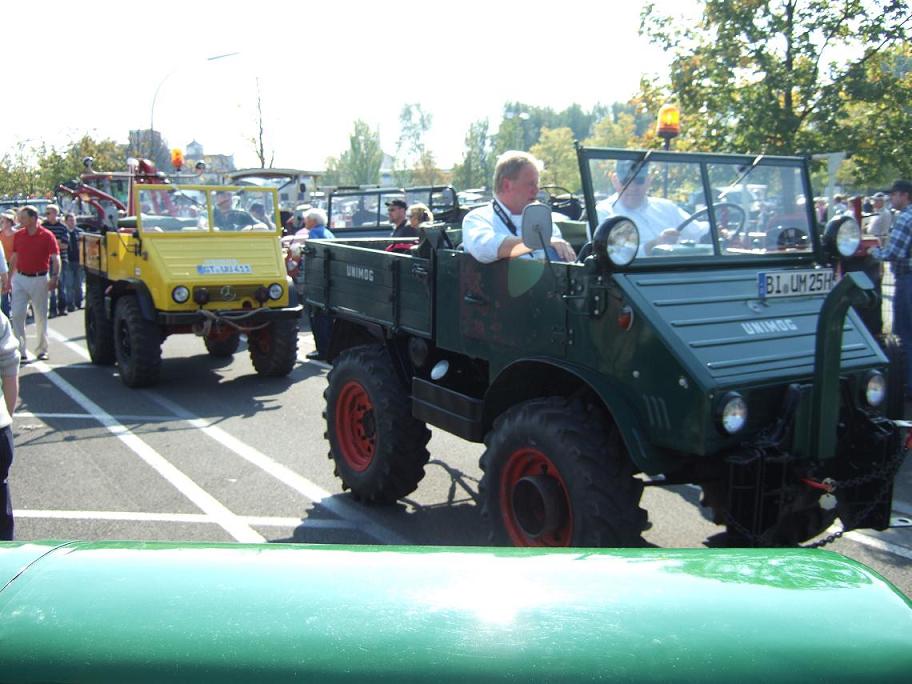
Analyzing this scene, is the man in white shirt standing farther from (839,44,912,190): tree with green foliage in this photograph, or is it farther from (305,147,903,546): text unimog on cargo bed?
(839,44,912,190): tree with green foliage

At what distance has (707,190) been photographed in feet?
14.5

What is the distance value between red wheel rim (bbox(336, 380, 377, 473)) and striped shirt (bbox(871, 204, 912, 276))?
524 centimetres

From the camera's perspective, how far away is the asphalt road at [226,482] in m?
5.07

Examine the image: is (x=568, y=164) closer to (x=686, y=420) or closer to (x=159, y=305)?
(x=159, y=305)

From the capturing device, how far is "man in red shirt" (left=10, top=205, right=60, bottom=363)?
36.0ft

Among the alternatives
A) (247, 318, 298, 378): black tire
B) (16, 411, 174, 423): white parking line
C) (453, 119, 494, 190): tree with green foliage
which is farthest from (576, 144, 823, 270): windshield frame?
(453, 119, 494, 190): tree with green foliage

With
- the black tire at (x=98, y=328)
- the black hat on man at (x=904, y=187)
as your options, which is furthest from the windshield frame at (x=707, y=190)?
the black tire at (x=98, y=328)

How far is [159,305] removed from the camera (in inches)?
363

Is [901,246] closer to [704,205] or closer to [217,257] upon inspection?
[704,205]

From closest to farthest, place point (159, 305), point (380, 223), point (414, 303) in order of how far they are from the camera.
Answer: point (414, 303), point (159, 305), point (380, 223)

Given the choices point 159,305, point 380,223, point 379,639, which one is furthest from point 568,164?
point 379,639

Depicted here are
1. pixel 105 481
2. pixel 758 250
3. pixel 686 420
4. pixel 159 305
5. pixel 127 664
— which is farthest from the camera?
pixel 159 305

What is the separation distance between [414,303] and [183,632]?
3.87 metres

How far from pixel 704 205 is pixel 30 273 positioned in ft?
30.7
